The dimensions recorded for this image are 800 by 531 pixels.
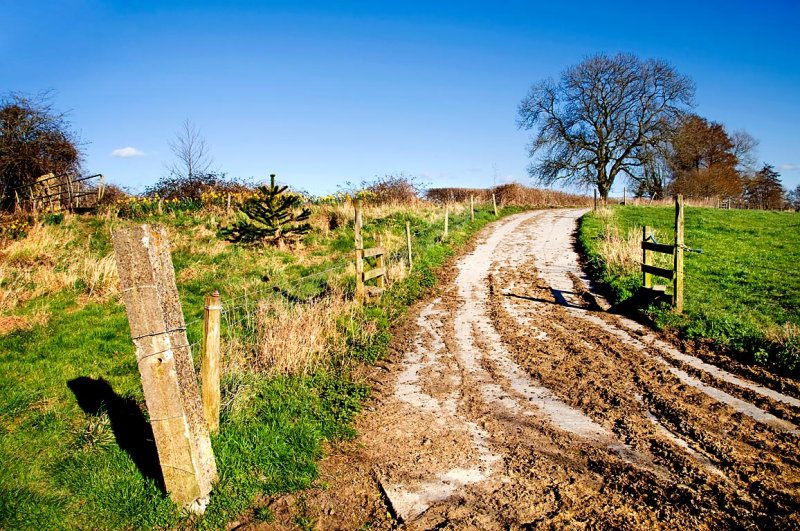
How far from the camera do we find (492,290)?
12.9 m

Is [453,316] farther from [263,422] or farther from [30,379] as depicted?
[30,379]

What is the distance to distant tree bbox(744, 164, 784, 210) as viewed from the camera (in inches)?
2210

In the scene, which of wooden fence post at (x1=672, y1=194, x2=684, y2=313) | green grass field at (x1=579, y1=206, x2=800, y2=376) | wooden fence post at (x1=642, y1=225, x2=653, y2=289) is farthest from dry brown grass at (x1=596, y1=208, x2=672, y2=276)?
wooden fence post at (x1=672, y1=194, x2=684, y2=313)

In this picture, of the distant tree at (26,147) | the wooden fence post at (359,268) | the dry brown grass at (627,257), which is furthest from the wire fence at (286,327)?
the distant tree at (26,147)

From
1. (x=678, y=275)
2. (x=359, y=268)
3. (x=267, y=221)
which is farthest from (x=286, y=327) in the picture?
(x=267, y=221)

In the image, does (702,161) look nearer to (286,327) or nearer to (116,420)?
(286,327)

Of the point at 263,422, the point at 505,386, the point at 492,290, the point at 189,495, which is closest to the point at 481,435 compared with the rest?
the point at 505,386

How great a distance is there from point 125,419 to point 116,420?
0.29 ft

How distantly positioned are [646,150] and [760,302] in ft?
115

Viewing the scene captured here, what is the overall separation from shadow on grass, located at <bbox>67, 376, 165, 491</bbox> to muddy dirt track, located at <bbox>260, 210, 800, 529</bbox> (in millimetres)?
1502

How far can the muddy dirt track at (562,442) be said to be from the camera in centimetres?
381

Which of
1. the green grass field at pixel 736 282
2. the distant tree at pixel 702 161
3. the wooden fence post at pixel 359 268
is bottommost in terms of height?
the green grass field at pixel 736 282

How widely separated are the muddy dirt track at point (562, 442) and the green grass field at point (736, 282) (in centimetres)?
87

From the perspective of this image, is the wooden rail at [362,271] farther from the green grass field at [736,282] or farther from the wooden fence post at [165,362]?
the wooden fence post at [165,362]
